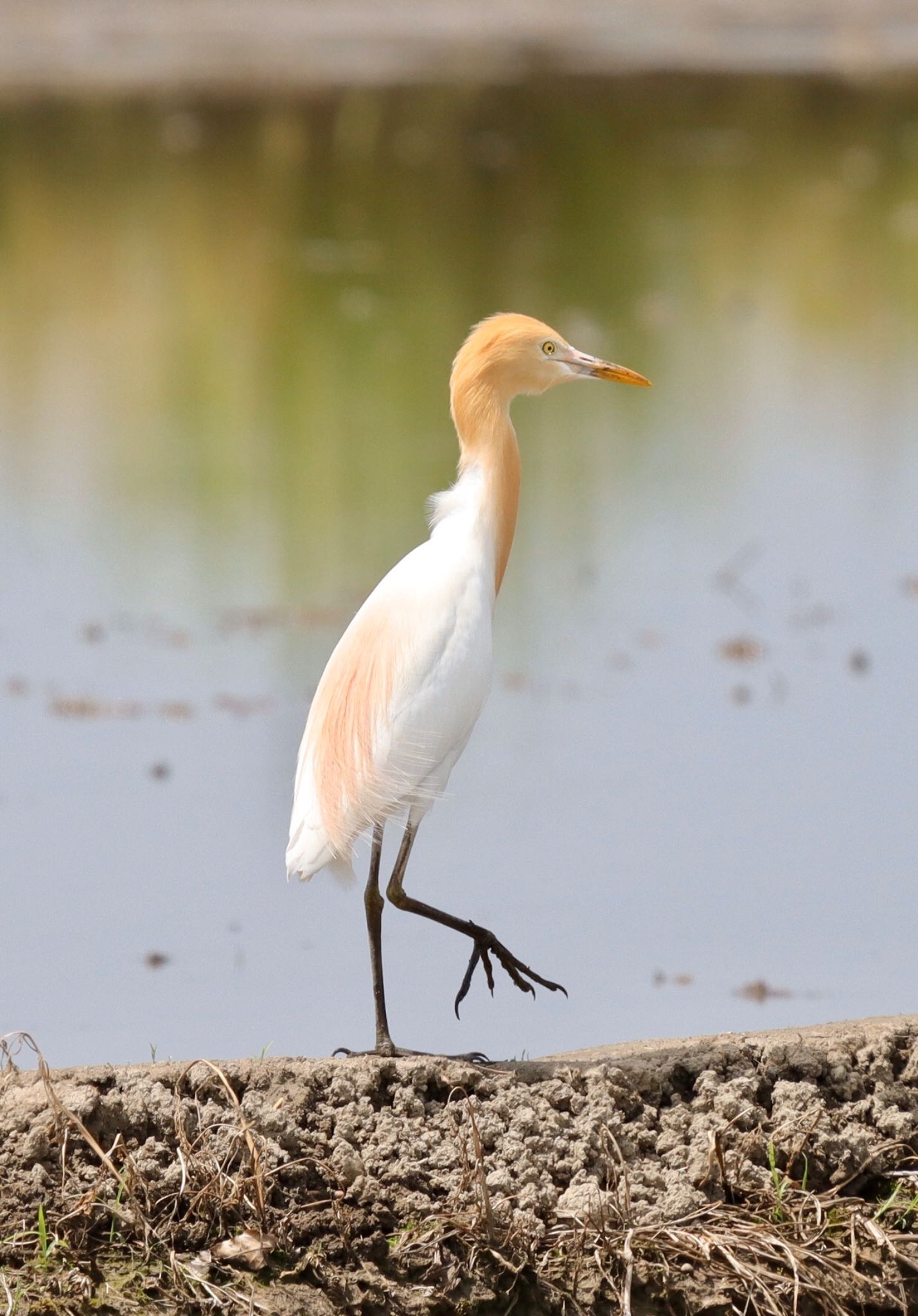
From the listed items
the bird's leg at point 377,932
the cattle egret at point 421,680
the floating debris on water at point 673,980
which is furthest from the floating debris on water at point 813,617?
the bird's leg at point 377,932

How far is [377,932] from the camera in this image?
443 centimetres

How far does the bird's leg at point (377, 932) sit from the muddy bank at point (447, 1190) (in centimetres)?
14

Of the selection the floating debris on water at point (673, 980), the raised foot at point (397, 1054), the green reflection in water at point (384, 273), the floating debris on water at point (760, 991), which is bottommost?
the raised foot at point (397, 1054)

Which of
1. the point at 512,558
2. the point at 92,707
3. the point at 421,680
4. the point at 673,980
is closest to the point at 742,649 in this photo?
the point at 512,558

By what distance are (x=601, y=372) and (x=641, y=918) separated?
172 cm

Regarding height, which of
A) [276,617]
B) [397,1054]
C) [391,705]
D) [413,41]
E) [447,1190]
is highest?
→ [413,41]

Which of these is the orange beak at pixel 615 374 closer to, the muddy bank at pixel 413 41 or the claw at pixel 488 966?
the claw at pixel 488 966

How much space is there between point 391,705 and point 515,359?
79 cm

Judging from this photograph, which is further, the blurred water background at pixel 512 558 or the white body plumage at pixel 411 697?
the blurred water background at pixel 512 558

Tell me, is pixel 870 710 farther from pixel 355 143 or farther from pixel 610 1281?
pixel 355 143

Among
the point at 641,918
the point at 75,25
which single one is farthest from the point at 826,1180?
the point at 75,25

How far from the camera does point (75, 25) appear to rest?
26641 millimetres

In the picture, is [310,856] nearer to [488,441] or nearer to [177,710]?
[488,441]

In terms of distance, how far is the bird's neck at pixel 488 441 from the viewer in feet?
15.2
